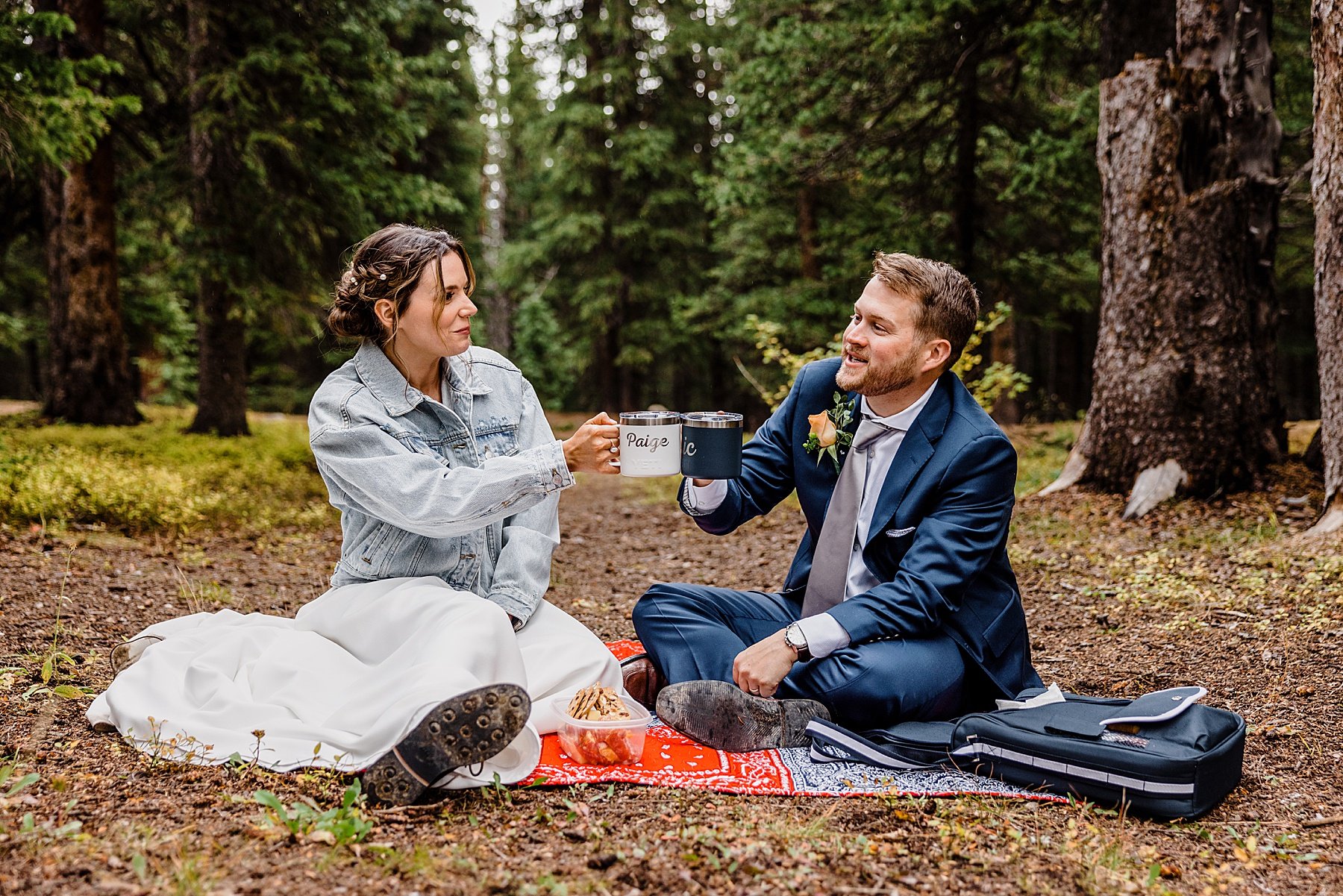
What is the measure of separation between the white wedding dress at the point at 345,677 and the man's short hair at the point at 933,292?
4.94 feet

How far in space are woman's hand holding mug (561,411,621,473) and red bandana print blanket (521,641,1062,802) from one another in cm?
87

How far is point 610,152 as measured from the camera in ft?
55.4

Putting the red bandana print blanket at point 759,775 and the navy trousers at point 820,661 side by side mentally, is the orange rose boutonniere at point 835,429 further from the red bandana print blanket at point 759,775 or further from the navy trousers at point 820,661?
the red bandana print blanket at point 759,775

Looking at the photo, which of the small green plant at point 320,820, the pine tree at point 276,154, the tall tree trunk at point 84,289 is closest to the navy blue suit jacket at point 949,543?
the small green plant at point 320,820

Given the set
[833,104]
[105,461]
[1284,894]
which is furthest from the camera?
[833,104]

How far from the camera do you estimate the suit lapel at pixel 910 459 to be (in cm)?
312

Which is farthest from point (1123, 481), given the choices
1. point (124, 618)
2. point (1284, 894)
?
point (124, 618)

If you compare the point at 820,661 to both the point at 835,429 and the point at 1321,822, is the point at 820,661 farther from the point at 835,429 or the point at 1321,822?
the point at 1321,822

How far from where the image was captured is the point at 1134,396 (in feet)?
21.3

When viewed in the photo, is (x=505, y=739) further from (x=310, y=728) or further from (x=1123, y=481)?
(x=1123, y=481)

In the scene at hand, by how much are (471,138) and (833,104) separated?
1024 centimetres

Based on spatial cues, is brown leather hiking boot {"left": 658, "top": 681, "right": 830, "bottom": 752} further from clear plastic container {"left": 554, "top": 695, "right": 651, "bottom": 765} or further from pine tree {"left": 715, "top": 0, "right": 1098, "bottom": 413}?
pine tree {"left": 715, "top": 0, "right": 1098, "bottom": 413}

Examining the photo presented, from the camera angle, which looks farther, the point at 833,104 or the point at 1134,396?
the point at 833,104

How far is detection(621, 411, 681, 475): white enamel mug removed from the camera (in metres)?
2.85
